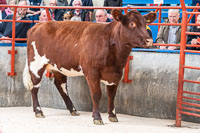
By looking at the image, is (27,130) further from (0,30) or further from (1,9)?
(1,9)

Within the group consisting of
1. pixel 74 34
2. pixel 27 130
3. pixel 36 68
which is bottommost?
pixel 27 130

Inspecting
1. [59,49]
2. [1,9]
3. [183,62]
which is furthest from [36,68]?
[1,9]

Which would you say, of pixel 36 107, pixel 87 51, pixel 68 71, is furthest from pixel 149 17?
pixel 36 107

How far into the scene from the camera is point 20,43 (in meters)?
9.53

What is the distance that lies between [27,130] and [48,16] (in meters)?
2.88

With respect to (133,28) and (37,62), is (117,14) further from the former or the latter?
(37,62)

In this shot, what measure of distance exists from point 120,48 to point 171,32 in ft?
4.74

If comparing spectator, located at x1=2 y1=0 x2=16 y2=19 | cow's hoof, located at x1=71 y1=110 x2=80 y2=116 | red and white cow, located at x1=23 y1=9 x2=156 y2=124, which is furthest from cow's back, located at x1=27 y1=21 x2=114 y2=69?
spectator, located at x1=2 y1=0 x2=16 y2=19

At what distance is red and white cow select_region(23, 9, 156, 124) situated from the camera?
24.8 ft

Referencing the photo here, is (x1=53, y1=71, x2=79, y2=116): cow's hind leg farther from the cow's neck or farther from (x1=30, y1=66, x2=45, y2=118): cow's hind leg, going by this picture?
the cow's neck

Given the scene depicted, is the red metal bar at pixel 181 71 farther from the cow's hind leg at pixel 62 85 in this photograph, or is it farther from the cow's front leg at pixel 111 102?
the cow's hind leg at pixel 62 85

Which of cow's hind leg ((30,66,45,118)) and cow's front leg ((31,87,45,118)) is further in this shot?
cow's hind leg ((30,66,45,118))

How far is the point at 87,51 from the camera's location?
309 inches

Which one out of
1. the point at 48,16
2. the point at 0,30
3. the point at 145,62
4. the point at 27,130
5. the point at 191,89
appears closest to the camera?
the point at 27,130
